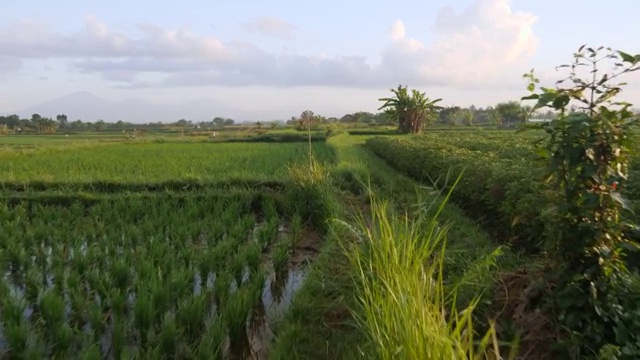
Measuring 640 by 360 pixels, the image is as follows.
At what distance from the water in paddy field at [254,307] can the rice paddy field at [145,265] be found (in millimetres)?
12

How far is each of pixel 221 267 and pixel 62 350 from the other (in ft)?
5.73

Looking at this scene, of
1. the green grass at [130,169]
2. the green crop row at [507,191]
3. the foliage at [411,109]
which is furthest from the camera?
the foliage at [411,109]

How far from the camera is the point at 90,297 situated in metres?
3.85

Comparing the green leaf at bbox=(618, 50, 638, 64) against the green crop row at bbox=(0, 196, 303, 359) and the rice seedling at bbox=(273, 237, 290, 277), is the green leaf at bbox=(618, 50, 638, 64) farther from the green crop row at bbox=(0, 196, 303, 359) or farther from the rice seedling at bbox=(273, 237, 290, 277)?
the rice seedling at bbox=(273, 237, 290, 277)

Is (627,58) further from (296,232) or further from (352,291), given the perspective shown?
(296,232)

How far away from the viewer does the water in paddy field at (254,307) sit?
3.17 m

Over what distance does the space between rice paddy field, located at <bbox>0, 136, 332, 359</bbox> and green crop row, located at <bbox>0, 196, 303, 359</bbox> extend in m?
0.01

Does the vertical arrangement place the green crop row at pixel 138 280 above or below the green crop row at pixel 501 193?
below

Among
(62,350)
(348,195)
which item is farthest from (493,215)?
(62,350)

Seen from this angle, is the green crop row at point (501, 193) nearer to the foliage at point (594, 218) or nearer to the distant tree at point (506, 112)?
the foliage at point (594, 218)

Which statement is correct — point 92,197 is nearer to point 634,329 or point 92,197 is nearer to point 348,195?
point 348,195

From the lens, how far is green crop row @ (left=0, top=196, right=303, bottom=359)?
3041 millimetres

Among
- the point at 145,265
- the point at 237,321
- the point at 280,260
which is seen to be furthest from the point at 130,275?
the point at 237,321

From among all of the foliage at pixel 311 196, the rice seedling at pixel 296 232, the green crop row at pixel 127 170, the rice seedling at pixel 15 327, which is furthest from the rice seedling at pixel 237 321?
the green crop row at pixel 127 170
